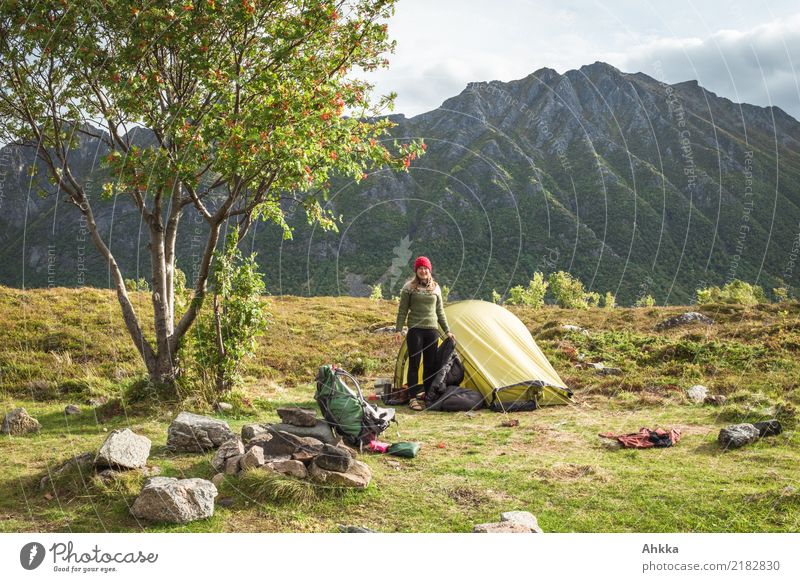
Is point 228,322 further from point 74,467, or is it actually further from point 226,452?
point 74,467

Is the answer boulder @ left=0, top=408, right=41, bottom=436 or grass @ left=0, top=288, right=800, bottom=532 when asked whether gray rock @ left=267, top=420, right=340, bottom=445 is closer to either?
grass @ left=0, top=288, right=800, bottom=532

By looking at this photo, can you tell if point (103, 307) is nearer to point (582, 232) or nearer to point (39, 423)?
point (39, 423)

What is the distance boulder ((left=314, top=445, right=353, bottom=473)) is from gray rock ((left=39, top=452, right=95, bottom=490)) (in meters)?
2.83

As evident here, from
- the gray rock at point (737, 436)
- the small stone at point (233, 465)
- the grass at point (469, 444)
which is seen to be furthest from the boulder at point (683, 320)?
the small stone at point (233, 465)

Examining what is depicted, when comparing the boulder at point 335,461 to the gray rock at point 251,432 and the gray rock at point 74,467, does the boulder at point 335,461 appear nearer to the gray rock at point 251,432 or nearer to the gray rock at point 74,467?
the gray rock at point 251,432

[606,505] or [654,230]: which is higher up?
[654,230]

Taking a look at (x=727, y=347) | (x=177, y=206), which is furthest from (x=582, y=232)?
(x=177, y=206)

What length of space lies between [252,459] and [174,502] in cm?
127

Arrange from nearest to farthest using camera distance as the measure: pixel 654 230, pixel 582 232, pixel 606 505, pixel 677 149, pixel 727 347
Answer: pixel 606 505
pixel 727 347
pixel 654 230
pixel 582 232
pixel 677 149

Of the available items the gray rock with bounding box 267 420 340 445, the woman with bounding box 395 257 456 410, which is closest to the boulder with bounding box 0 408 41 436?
the gray rock with bounding box 267 420 340 445

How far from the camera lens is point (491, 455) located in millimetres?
8750

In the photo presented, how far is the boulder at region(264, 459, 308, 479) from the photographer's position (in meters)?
6.92
